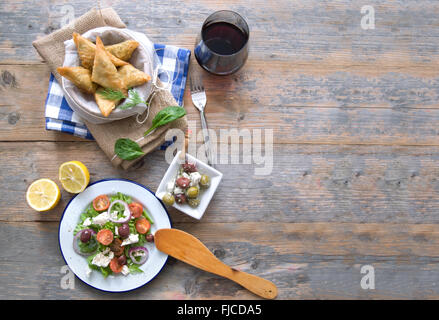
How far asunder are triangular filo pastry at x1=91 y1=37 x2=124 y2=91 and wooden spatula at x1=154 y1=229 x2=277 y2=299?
63 centimetres

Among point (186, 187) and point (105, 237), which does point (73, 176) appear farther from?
point (186, 187)

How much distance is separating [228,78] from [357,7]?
2.34 feet

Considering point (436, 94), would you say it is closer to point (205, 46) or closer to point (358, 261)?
point (358, 261)

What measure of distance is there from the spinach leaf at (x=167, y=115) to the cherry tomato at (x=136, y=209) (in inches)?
13.4

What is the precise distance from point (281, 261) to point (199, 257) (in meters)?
0.39

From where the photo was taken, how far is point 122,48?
4.72ft

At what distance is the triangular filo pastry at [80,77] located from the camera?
138 cm

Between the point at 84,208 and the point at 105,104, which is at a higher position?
the point at 105,104

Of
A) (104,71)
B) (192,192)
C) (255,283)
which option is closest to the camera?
(104,71)

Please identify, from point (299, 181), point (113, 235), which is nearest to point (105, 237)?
point (113, 235)

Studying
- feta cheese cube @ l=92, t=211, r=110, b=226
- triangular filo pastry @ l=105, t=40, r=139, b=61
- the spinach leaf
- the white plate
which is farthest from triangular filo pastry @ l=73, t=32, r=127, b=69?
feta cheese cube @ l=92, t=211, r=110, b=226

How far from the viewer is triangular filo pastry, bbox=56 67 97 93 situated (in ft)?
4.53

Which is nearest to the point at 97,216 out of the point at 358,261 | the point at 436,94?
the point at 358,261

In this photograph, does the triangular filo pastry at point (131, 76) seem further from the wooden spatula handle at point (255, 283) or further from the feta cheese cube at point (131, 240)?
the wooden spatula handle at point (255, 283)
